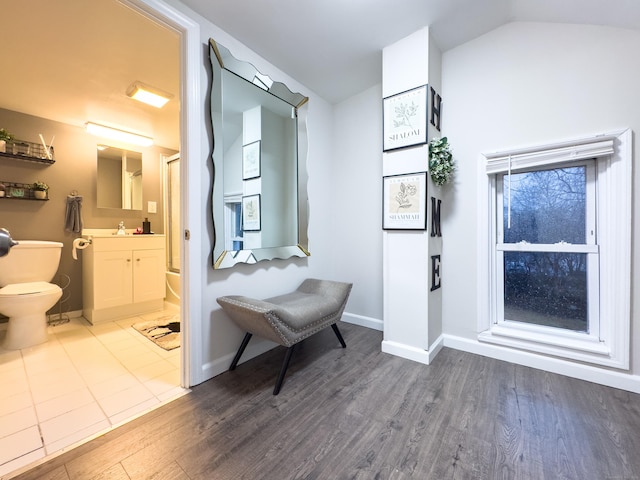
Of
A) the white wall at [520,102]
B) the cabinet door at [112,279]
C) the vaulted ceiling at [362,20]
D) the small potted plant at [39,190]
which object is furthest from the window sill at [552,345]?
the small potted plant at [39,190]

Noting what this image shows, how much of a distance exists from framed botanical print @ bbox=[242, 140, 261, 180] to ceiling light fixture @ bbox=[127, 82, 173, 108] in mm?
1059

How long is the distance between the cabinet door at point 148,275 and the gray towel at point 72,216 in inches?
26.2

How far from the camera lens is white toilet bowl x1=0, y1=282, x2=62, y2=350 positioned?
209cm

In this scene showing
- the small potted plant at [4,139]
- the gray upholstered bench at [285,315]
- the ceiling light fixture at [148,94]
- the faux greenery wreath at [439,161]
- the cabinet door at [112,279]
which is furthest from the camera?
the cabinet door at [112,279]

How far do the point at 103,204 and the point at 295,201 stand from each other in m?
2.42

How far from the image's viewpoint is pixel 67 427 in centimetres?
130

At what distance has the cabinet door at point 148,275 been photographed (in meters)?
3.00

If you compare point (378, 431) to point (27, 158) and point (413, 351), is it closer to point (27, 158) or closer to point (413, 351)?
point (413, 351)

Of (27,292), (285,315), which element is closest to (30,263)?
(27,292)

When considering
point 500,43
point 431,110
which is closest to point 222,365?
point 431,110

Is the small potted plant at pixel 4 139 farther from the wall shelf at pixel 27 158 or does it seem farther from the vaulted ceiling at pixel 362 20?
the vaulted ceiling at pixel 362 20

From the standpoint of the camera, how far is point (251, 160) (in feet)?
6.72

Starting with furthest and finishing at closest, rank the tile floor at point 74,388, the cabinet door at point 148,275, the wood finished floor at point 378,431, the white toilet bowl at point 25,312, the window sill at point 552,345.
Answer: the cabinet door at point 148,275, the white toilet bowl at point 25,312, the window sill at point 552,345, the tile floor at point 74,388, the wood finished floor at point 378,431

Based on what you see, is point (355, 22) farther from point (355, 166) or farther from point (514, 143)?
point (514, 143)
